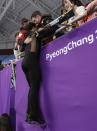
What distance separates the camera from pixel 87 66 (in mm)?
1471

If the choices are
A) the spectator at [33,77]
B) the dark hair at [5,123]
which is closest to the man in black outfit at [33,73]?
the spectator at [33,77]

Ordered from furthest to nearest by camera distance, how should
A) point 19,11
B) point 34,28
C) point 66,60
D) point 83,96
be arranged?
point 19,11, point 34,28, point 66,60, point 83,96

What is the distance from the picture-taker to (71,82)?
1626 millimetres

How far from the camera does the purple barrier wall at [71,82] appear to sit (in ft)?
4.71

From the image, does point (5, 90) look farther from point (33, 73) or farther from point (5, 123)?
point (33, 73)

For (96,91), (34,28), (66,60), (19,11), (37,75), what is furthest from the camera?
(19,11)

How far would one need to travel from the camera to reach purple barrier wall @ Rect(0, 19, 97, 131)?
1.43 m

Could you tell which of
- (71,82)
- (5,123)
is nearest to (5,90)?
(5,123)

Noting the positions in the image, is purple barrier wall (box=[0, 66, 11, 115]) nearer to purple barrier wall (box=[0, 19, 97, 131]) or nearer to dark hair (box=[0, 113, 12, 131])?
dark hair (box=[0, 113, 12, 131])

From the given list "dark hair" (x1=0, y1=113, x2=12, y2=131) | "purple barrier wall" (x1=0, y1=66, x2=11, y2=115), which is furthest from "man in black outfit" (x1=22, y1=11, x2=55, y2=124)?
"purple barrier wall" (x1=0, y1=66, x2=11, y2=115)

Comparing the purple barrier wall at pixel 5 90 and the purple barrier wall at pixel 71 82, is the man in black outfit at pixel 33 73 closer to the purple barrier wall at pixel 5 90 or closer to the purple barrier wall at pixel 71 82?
the purple barrier wall at pixel 71 82

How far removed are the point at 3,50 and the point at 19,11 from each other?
12.2 ft

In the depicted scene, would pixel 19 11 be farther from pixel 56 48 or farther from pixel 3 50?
pixel 56 48

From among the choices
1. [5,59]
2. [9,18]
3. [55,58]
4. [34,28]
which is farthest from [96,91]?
[5,59]
